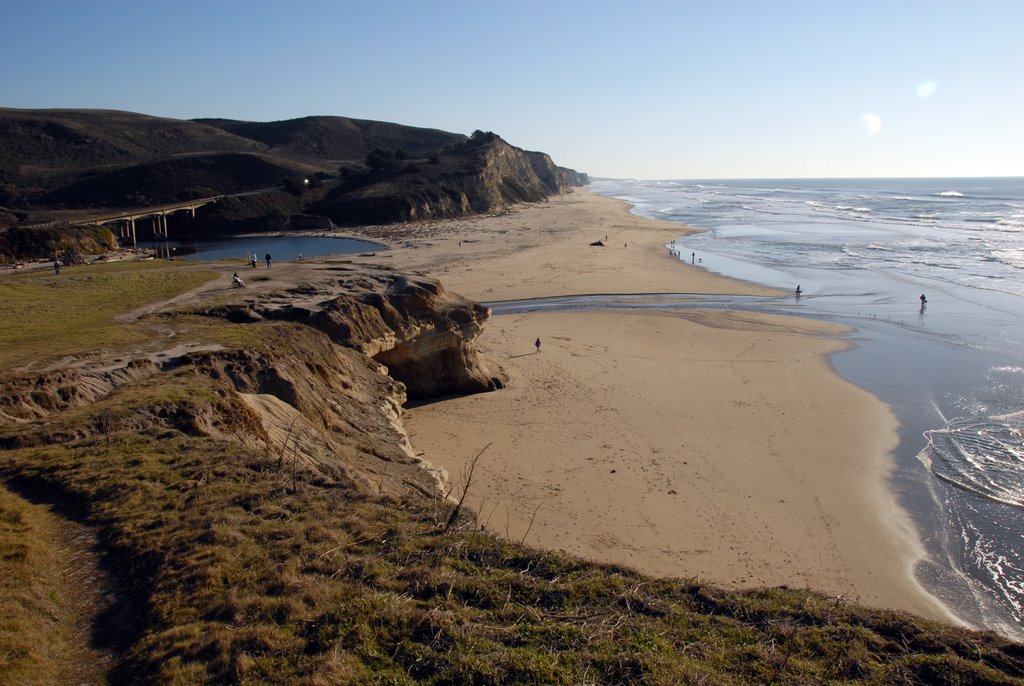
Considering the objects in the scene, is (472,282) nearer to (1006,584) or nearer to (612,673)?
(1006,584)

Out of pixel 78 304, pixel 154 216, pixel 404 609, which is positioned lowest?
pixel 404 609

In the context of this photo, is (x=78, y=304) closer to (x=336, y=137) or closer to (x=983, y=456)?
(x=983, y=456)

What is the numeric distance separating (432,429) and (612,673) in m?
13.6

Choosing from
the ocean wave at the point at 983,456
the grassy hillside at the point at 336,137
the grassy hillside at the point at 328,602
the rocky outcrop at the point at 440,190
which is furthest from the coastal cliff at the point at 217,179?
the ocean wave at the point at 983,456

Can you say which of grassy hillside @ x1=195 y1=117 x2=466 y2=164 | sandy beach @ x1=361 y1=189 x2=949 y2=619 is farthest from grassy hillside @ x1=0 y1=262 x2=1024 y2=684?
grassy hillside @ x1=195 y1=117 x2=466 y2=164

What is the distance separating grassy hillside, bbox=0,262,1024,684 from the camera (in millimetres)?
6277

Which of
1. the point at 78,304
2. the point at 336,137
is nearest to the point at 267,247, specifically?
the point at 78,304

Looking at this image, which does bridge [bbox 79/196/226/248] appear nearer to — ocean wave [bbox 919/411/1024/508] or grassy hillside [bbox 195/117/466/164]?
grassy hillside [bbox 195/117/466/164]

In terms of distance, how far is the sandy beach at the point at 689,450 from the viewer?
13.5 meters

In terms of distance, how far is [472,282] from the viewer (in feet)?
153

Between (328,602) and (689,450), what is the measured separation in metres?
13.7

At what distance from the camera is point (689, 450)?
61.4 feet

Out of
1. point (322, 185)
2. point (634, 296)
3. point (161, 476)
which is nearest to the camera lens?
point (161, 476)

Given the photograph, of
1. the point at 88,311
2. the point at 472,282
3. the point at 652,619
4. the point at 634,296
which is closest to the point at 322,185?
the point at 472,282
